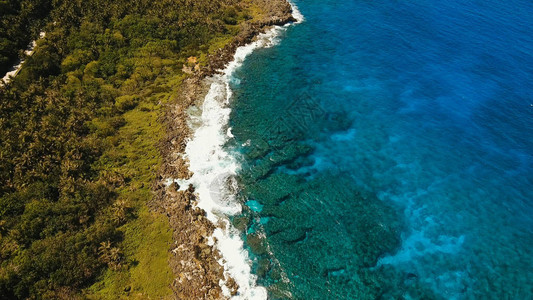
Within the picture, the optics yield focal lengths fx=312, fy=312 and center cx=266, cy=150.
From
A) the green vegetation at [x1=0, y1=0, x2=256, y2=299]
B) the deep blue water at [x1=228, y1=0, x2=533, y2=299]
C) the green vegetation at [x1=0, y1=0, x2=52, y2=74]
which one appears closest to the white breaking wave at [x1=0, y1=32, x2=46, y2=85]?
the green vegetation at [x1=0, y1=0, x2=52, y2=74]

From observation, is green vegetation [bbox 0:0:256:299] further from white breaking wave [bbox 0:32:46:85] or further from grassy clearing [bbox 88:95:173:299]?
white breaking wave [bbox 0:32:46:85]

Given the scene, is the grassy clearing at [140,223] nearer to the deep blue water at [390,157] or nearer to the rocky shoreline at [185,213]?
the rocky shoreline at [185,213]

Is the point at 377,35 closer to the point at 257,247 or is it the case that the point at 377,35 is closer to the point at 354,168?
the point at 354,168

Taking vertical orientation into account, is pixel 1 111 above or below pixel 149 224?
above

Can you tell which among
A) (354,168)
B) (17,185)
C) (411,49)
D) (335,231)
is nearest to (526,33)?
(411,49)

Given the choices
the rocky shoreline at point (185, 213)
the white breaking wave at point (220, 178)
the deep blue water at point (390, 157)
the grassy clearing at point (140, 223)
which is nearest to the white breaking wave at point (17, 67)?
the grassy clearing at point (140, 223)

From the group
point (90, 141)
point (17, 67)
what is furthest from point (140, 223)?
point (17, 67)
